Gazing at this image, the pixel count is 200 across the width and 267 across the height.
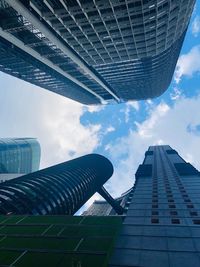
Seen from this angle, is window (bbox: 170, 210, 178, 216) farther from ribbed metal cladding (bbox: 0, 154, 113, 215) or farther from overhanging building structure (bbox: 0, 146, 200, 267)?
ribbed metal cladding (bbox: 0, 154, 113, 215)

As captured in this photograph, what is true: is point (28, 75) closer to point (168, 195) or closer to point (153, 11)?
point (153, 11)

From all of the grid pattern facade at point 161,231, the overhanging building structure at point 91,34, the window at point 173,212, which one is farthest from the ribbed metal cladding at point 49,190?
the overhanging building structure at point 91,34

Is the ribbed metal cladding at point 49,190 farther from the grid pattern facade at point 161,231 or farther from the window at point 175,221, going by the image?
the window at point 175,221

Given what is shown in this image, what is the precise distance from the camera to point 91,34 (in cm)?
7706

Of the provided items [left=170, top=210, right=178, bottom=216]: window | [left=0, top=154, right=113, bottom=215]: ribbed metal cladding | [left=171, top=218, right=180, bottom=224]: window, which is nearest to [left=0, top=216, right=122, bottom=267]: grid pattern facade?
[left=171, top=218, right=180, bottom=224]: window

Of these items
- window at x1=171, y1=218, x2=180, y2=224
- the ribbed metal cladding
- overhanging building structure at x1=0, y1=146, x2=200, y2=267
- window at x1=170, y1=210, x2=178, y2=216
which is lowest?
the ribbed metal cladding

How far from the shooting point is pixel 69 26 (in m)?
71.4

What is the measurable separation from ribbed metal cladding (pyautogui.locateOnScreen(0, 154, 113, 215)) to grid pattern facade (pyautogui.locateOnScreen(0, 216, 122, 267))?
26108 millimetres

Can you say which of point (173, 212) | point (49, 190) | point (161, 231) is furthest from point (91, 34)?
point (161, 231)

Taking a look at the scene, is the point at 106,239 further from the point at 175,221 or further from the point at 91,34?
the point at 91,34

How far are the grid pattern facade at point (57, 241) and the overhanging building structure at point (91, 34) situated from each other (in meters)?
41.3

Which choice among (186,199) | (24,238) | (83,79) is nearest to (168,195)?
(186,199)

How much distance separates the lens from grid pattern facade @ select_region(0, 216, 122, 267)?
2375cm

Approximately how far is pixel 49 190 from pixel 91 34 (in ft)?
128
